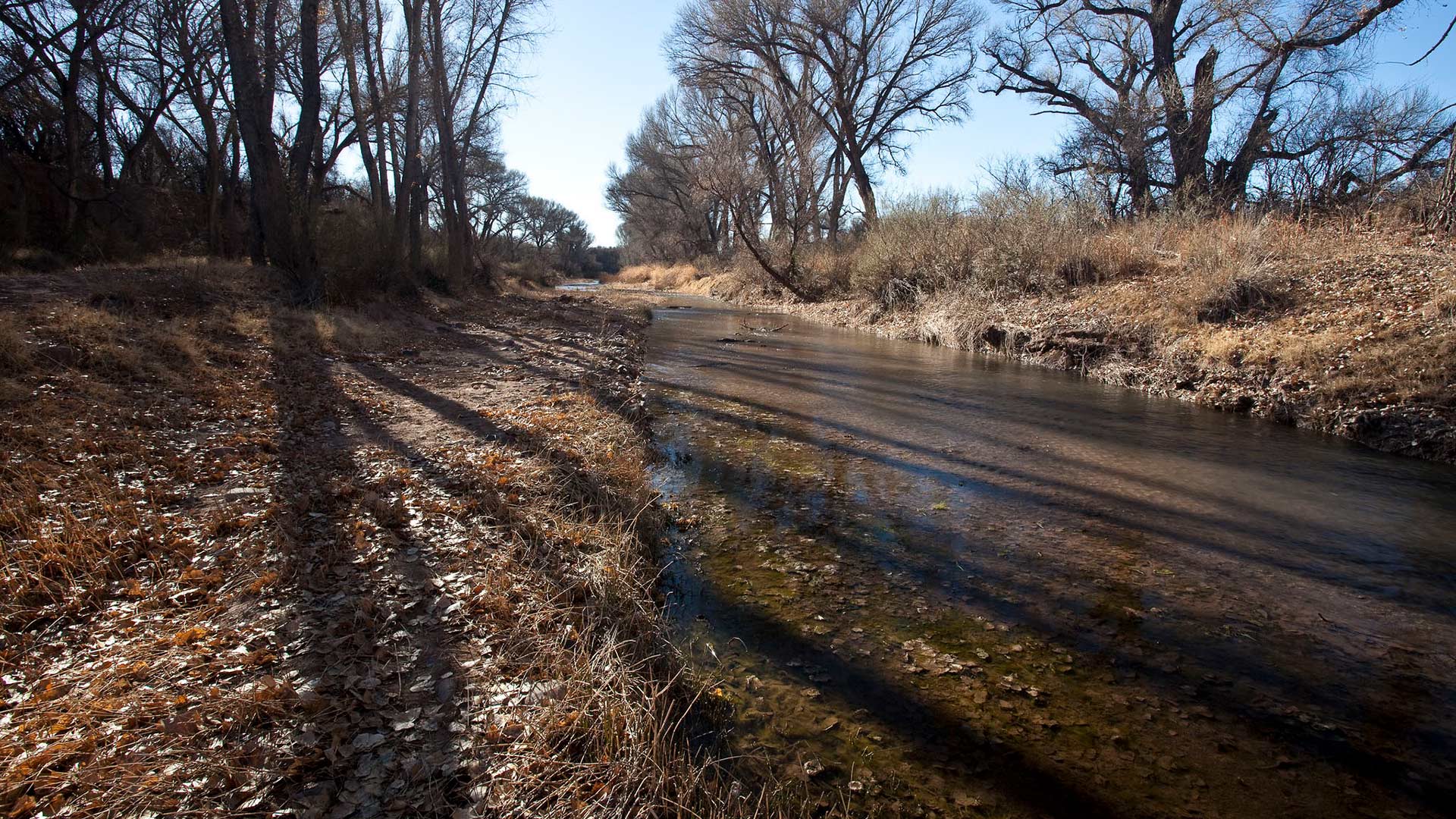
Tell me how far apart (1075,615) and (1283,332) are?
7.70 metres

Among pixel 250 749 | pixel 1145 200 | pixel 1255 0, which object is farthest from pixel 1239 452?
pixel 1255 0

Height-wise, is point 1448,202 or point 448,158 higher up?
point 448,158

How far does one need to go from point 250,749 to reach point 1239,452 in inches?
314

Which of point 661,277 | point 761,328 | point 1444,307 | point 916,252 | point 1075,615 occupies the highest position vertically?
point 661,277

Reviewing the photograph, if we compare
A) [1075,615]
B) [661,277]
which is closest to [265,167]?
[1075,615]

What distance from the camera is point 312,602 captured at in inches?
124

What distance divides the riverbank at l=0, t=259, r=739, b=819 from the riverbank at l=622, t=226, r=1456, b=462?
7566 mm

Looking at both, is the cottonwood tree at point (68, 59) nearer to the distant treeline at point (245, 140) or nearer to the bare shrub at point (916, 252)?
the distant treeline at point (245, 140)

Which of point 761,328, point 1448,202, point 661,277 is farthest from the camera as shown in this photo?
point 661,277

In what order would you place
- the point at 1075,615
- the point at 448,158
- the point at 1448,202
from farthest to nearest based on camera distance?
Answer: the point at 448,158 < the point at 1448,202 < the point at 1075,615

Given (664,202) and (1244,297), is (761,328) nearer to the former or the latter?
(1244,297)

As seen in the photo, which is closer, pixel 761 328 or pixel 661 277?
pixel 761 328

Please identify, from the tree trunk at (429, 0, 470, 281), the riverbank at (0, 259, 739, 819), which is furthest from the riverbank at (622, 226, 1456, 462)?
the tree trunk at (429, 0, 470, 281)

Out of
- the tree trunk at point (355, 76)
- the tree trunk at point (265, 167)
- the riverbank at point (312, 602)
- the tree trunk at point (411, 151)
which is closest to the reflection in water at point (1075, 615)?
the riverbank at point (312, 602)
